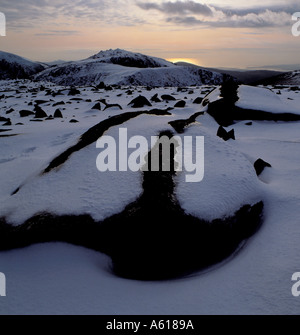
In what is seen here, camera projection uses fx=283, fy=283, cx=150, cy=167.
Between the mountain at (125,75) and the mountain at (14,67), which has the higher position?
the mountain at (14,67)

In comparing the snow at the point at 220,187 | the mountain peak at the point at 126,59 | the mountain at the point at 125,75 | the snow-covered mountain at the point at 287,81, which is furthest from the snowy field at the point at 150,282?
the mountain peak at the point at 126,59

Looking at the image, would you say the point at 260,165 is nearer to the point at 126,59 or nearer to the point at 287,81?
the point at 287,81

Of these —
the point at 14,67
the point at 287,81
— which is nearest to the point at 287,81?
the point at 287,81

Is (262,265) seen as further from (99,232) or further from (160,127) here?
(160,127)

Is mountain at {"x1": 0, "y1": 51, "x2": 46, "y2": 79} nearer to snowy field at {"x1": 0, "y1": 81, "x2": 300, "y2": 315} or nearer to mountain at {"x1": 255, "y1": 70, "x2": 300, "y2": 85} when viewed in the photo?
mountain at {"x1": 255, "y1": 70, "x2": 300, "y2": 85}

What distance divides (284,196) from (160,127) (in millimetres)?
1293

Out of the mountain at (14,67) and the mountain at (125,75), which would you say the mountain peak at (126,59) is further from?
the mountain at (14,67)

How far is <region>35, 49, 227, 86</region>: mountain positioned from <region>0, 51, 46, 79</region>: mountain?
970cm

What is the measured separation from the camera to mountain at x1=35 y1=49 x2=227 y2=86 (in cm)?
3154

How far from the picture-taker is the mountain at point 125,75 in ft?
103

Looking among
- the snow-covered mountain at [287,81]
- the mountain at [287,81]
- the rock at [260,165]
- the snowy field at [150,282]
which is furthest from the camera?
the snow-covered mountain at [287,81]

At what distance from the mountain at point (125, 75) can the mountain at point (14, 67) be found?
9697 mm

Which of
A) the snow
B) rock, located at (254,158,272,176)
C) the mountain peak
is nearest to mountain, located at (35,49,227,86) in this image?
the mountain peak

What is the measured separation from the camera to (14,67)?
50562 millimetres
